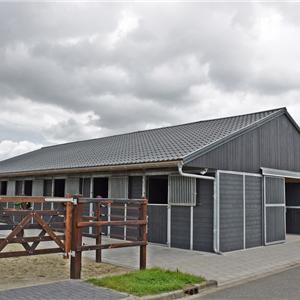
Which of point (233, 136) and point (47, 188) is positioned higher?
point (233, 136)

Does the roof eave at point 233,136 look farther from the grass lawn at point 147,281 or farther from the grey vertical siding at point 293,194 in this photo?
the grass lawn at point 147,281

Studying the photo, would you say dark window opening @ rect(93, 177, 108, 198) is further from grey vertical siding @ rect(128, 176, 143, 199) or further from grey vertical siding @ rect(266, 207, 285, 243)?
grey vertical siding @ rect(266, 207, 285, 243)

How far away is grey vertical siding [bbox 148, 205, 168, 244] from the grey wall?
2.21 m

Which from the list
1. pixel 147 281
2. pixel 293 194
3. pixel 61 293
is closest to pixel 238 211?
pixel 147 281

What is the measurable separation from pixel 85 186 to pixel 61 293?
9.01 m

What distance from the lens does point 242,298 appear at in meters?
6.49

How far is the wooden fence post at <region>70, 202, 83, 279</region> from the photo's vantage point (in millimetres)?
7371

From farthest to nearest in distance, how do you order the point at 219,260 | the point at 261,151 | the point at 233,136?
the point at 261,151 → the point at 233,136 → the point at 219,260

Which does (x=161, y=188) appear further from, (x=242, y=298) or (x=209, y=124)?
A: (x=242, y=298)

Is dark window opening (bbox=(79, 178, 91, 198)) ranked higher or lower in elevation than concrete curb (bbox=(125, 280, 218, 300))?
higher

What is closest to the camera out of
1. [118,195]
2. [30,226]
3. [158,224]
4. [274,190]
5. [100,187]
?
[30,226]

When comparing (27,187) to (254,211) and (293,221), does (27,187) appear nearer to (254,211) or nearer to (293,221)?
(254,211)

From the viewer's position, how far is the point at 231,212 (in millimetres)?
11703

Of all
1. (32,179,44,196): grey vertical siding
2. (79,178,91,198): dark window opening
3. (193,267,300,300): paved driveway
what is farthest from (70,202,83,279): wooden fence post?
(32,179,44,196): grey vertical siding
